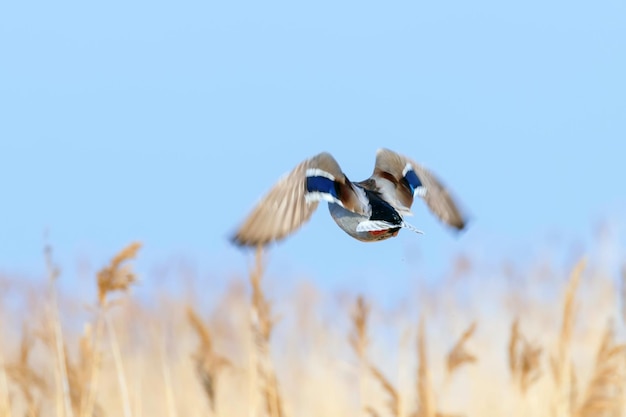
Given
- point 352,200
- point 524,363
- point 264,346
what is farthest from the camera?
point 524,363

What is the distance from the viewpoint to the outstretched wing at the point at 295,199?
8.52 feet

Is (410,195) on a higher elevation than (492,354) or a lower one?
higher

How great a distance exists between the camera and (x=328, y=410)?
5.85 meters

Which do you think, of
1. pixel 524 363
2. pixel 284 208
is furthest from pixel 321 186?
pixel 524 363

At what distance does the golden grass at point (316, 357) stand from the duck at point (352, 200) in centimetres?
31

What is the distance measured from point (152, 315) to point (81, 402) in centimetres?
266

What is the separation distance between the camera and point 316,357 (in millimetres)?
6699

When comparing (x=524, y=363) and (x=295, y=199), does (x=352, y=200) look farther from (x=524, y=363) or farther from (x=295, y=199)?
(x=524, y=363)

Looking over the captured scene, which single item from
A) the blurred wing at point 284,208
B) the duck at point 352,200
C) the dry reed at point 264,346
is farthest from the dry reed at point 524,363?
the blurred wing at point 284,208

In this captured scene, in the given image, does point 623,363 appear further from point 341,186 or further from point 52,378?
point 52,378

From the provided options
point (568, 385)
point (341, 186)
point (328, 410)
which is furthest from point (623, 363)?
point (328, 410)

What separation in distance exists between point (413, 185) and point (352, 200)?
16.4 inches

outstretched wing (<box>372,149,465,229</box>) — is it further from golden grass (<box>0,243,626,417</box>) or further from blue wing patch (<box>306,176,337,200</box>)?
golden grass (<box>0,243,626,417</box>)

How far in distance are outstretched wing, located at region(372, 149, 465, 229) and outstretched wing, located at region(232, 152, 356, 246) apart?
16 centimetres
